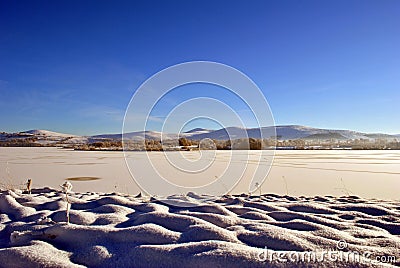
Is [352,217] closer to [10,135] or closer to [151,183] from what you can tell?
[151,183]

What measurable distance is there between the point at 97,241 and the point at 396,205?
284 centimetres

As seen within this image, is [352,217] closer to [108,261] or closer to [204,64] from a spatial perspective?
[108,261]

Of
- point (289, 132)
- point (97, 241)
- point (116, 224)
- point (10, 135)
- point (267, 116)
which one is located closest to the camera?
point (97, 241)

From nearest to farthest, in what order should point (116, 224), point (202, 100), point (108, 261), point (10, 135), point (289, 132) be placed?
point (108, 261)
point (116, 224)
point (202, 100)
point (10, 135)
point (289, 132)

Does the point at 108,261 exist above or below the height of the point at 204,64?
below

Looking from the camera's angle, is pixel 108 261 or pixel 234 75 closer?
pixel 108 261

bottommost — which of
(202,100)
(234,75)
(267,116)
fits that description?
(267,116)

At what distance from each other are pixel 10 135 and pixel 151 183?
20.1 metres

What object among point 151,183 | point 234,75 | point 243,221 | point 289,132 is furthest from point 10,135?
point 289,132

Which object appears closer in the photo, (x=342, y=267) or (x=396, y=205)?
(x=342, y=267)

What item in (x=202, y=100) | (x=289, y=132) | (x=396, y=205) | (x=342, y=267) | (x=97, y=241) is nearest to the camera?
(x=342, y=267)

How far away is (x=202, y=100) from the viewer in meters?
4.66

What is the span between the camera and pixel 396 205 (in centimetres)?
283

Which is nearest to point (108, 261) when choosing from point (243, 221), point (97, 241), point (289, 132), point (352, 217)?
point (97, 241)
